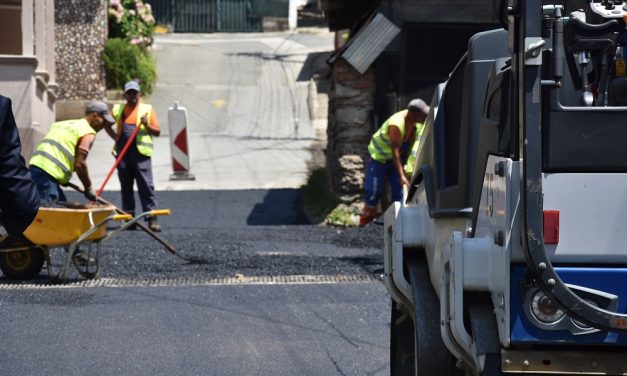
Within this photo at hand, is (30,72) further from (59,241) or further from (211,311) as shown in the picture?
(211,311)

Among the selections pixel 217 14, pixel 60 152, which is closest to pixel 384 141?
pixel 60 152

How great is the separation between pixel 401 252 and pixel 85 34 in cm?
2093

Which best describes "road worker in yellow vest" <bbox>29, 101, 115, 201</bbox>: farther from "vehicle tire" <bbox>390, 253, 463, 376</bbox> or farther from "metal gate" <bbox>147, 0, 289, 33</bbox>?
"metal gate" <bbox>147, 0, 289, 33</bbox>

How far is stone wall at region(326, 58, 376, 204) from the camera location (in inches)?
549

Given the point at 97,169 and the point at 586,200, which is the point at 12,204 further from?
the point at 97,169

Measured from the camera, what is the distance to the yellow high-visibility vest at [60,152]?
10633 millimetres

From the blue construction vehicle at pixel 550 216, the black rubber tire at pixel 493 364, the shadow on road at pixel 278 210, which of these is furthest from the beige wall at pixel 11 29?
the black rubber tire at pixel 493 364

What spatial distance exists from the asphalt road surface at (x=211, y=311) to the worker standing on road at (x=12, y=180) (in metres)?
1.79

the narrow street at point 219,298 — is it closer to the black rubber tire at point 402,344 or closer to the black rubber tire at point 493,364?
the black rubber tire at point 402,344

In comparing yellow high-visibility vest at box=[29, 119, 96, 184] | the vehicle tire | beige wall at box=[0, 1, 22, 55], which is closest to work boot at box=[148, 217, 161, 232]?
yellow high-visibility vest at box=[29, 119, 96, 184]

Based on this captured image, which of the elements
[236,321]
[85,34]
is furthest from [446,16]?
[85,34]

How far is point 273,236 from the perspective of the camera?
502 inches

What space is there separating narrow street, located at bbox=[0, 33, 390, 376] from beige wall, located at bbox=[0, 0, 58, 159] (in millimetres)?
1421

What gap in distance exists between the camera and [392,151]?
11477 millimetres
